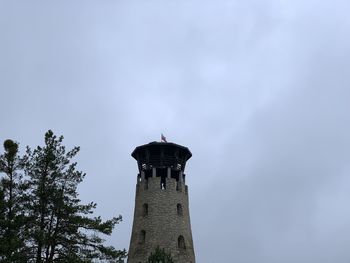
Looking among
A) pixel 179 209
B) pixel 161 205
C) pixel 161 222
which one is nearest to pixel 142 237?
pixel 161 222

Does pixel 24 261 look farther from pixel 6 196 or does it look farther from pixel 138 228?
pixel 138 228

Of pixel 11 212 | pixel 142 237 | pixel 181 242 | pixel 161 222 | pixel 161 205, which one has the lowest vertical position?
pixel 11 212

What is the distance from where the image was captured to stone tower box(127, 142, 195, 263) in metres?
42.1

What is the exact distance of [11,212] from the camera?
24.5m

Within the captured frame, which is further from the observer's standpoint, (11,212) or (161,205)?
(161,205)

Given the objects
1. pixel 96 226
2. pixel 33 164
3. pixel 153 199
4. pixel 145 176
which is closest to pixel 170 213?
pixel 153 199

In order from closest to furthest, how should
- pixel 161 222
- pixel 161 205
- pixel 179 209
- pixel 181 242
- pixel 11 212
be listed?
pixel 11 212 → pixel 161 222 → pixel 181 242 → pixel 161 205 → pixel 179 209

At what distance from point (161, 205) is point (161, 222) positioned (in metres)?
1.78

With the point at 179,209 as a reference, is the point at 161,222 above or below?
below

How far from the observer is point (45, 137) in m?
26.8

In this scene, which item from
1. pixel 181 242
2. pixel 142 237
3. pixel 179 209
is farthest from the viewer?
pixel 179 209

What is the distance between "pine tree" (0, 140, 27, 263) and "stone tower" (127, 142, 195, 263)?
62.1ft

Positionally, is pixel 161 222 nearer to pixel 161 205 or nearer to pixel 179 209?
pixel 161 205

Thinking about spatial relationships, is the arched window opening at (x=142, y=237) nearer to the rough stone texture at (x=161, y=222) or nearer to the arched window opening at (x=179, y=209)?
the rough stone texture at (x=161, y=222)
